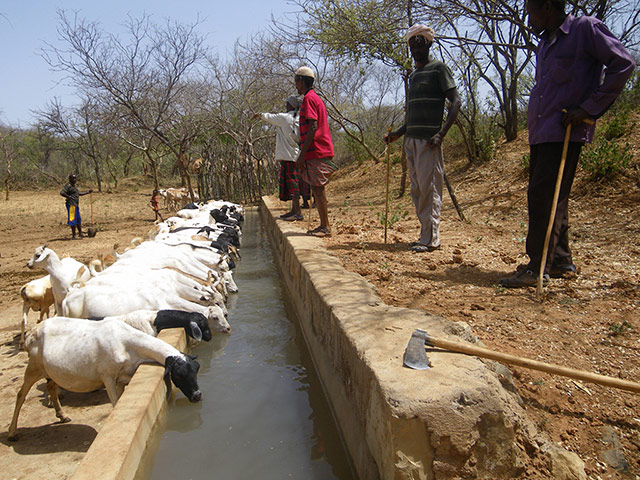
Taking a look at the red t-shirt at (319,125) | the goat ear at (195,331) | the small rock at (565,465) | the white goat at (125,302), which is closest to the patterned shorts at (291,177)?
the red t-shirt at (319,125)

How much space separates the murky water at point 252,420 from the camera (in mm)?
2711

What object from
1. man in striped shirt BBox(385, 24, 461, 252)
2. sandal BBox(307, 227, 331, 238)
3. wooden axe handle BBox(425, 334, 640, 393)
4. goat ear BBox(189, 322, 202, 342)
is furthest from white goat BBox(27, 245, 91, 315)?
wooden axe handle BBox(425, 334, 640, 393)

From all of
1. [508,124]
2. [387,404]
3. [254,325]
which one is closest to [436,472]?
[387,404]

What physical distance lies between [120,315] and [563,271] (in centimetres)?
372

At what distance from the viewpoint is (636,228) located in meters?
4.99

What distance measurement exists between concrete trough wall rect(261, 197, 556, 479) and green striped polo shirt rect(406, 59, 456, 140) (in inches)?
103

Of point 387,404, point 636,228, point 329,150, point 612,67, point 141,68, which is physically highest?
point 141,68

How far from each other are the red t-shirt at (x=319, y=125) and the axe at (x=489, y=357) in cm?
395

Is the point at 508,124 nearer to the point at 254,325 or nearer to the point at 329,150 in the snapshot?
the point at 329,150

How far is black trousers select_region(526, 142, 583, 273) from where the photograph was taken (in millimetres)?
3557

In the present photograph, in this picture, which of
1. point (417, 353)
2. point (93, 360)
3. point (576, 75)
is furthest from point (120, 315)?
point (576, 75)

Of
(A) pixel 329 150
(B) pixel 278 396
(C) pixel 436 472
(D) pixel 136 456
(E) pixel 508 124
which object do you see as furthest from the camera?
(E) pixel 508 124

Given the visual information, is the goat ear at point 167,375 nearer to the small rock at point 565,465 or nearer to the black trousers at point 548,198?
the small rock at point 565,465

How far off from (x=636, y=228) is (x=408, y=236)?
2545 mm
